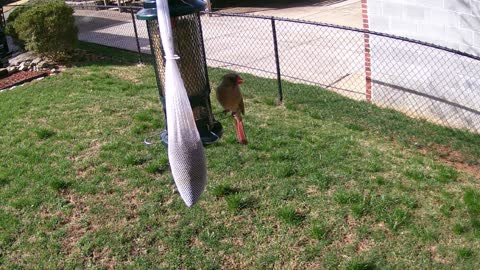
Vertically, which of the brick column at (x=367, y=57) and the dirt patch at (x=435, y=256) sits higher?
the brick column at (x=367, y=57)

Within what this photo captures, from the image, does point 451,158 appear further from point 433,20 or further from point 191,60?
point 191,60

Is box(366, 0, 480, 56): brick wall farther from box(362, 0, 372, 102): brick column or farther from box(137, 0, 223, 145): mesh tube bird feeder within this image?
box(137, 0, 223, 145): mesh tube bird feeder

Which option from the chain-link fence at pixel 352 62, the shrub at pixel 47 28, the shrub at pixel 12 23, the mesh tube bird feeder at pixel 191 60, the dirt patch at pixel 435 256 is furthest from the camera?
the shrub at pixel 12 23

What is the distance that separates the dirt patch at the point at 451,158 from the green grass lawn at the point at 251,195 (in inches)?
0.5

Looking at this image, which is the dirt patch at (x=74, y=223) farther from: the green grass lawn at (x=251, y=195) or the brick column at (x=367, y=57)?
the brick column at (x=367, y=57)

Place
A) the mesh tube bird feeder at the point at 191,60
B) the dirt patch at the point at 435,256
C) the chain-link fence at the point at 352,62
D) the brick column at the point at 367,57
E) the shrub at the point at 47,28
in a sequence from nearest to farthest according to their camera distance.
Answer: the mesh tube bird feeder at the point at 191,60
the dirt patch at the point at 435,256
the chain-link fence at the point at 352,62
the brick column at the point at 367,57
the shrub at the point at 47,28

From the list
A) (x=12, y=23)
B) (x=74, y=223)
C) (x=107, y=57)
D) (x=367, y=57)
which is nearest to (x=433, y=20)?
(x=367, y=57)

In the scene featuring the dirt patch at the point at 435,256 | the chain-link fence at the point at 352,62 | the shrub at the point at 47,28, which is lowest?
the dirt patch at the point at 435,256

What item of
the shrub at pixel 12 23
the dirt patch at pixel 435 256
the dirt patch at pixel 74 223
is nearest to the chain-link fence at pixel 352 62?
the dirt patch at pixel 435 256

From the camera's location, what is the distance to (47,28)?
1032 cm

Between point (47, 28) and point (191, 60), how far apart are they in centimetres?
814

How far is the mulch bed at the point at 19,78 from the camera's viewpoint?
947cm

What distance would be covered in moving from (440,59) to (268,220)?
350 cm

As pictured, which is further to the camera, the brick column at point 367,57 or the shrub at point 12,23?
the shrub at point 12,23
